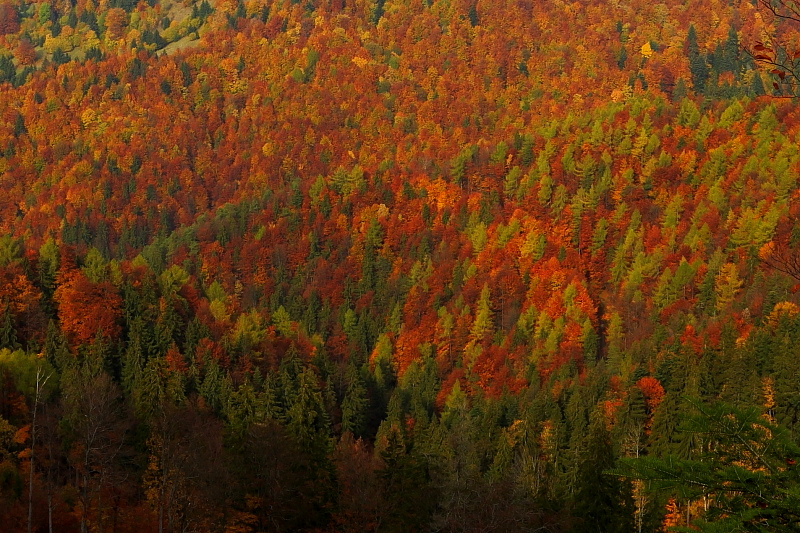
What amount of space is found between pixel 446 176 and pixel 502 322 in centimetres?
5843

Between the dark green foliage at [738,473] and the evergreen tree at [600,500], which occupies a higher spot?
the dark green foliage at [738,473]

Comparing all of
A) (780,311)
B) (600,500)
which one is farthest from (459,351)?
(600,500)

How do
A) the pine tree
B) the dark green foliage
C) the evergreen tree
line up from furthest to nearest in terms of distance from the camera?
the pine tree, the evergreen tree, the dark green foliage

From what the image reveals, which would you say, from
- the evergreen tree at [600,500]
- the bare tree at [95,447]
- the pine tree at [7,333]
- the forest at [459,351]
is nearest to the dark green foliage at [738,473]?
the forest at [459,351]

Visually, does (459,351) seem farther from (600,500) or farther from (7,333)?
(600,500)

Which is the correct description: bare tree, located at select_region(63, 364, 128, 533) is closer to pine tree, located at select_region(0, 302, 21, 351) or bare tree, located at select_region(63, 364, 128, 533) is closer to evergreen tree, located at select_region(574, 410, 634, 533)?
evergreen tree, located at select_region(574, 410, 634, 533)

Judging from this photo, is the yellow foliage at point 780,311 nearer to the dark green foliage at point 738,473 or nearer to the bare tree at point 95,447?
the bare tree at point 95,447

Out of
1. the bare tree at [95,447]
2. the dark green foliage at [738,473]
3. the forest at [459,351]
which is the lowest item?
the forest at [459,351]

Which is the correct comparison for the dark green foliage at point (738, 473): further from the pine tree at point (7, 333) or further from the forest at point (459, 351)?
the pine tree at point (7, 333)

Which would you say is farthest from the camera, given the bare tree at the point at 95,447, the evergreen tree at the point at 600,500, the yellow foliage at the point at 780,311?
the yellow foliage at the point at 780,311

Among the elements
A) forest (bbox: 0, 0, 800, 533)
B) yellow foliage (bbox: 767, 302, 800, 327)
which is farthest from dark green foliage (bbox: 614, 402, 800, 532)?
yellow foliage (bbox: 767, 302, 800, 327)

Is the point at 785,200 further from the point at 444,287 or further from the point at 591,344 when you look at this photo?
the point at 444,287

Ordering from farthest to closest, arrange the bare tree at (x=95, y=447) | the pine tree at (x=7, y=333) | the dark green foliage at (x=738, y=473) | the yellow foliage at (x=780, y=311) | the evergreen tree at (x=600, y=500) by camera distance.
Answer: the yellow foliage at (x=780, y=311)
the pine tree at (x=7, y=333)
the evergreen tree at (x=600, y=500)
the bare tree at (x=95, y=447)
the dark green foliage at (x=738, y=473)

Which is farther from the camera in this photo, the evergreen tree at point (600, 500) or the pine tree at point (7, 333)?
the pine tree at point (7, 333)
